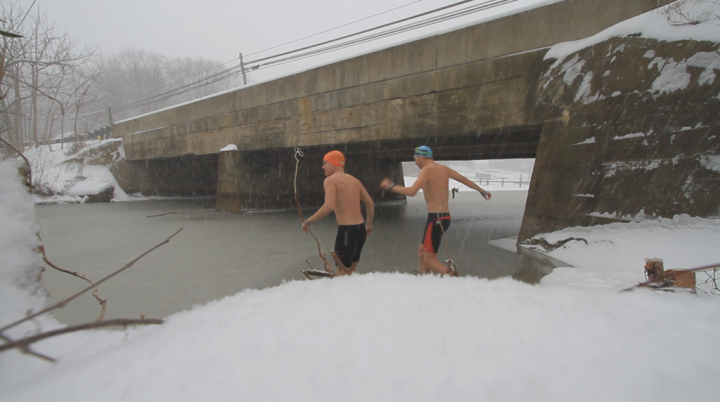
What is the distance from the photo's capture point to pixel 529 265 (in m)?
4.69

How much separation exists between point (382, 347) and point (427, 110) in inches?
248

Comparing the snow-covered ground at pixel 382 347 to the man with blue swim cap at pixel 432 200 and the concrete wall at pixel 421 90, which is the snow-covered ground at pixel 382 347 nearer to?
the man with blue swim cap at pixel 432 200

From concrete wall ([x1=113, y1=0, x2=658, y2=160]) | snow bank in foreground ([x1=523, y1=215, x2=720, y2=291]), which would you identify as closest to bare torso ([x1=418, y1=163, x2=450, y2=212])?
snow bank in foreground ([x1=523, y1=215, x2=720, y2=291])

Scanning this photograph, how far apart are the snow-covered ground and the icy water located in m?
0.82

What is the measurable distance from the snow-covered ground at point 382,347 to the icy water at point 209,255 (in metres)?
0.82

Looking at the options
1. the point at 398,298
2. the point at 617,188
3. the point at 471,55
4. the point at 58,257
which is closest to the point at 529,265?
the point at 617,188

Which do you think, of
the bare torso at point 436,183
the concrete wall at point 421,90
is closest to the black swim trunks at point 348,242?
the bare torso at point 436,183

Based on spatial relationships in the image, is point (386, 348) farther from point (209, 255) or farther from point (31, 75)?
point (31, 75)

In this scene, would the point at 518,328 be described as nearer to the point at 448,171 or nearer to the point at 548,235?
the point at 448,171

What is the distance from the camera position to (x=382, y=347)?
0.91m

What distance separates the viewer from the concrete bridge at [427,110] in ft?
16.5

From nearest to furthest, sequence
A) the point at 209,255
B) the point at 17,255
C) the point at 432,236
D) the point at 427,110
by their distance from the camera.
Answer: the point at 17,255 → the point at 432,236 → the point at 209,255 → the point at 427,110

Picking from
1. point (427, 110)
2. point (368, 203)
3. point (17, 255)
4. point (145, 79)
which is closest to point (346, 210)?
point (368, 203)

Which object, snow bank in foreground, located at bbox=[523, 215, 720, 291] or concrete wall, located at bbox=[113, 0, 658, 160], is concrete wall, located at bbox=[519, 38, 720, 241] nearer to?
snow bank in foreground, located at bbox=[523, 215, 720, 291]
